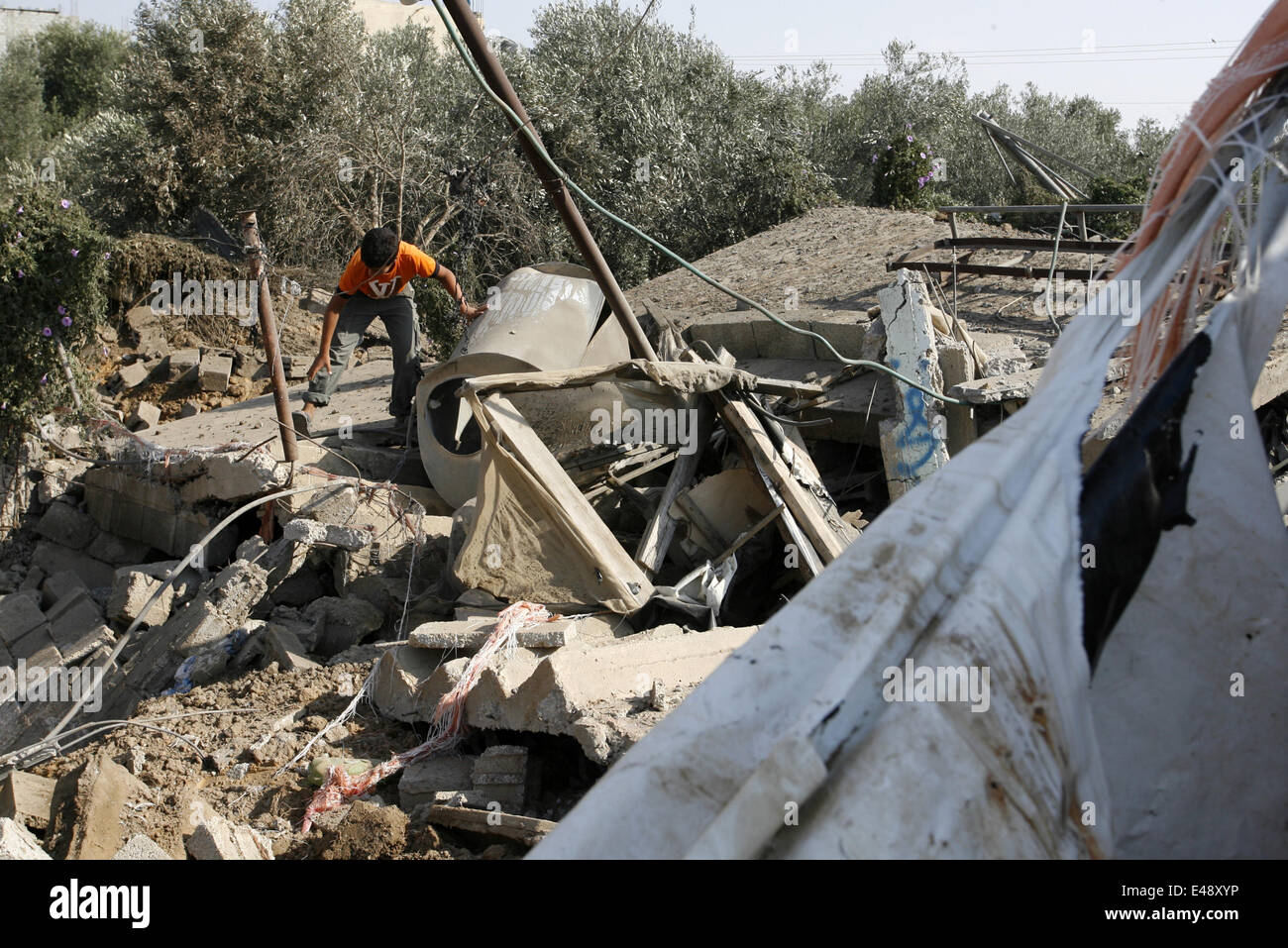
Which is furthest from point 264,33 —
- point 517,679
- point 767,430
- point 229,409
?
point 517,679

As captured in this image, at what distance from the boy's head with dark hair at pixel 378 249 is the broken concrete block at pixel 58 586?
3.66 metres

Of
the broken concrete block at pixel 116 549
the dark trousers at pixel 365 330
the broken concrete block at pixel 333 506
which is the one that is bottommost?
the broken concrete block at pixel 116 549

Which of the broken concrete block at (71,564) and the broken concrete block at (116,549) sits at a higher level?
the broken concrete block at (116,549)

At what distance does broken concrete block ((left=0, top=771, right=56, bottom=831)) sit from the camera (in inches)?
156

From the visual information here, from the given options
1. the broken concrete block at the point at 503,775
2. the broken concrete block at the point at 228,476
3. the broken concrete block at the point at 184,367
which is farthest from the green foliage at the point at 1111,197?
the broken concrete block at the point at 184,367

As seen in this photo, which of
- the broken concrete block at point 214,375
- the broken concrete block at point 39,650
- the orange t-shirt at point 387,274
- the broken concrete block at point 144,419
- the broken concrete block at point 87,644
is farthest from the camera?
the broken concrete block at point 214,375

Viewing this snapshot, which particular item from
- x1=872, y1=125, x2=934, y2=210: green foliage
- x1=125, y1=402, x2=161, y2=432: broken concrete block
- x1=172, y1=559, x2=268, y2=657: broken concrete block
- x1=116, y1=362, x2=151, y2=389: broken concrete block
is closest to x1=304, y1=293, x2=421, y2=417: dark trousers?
x1=172, y1=559, x2=268, y2=657: broken concrete block

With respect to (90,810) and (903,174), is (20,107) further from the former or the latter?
(90,810)

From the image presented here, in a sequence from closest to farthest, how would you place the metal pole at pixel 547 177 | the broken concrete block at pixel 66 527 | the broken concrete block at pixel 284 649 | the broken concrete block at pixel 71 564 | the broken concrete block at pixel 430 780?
the broken concrete block at pixel 430 780 → the metal pole at pixel 547 177 → the broken concrete block at pixel 284 649 → the broken concrete block at pixel 71 564 → the broken concrete block at pixel 66 527

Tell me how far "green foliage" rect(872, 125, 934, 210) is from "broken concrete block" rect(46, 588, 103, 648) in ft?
41.3

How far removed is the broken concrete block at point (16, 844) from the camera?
311 cm

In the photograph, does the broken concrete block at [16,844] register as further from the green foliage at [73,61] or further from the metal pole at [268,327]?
the green foliage at [73,61]

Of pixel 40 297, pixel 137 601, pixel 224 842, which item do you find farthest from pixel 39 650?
pixel 40 297

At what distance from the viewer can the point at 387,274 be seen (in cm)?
782
